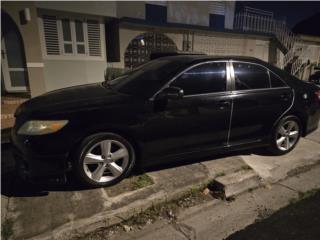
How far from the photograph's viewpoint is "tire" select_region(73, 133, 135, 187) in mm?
2783

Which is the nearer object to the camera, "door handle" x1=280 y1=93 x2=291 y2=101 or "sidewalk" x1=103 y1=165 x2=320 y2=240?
"sidewalk" x1=103 y1=165 x2=320 y2=240

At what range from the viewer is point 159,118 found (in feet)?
10.0

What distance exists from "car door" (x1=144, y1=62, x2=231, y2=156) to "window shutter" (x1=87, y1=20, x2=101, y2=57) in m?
7.11

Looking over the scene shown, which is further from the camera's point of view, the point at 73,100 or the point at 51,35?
the point at 51,35

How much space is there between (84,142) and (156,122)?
85 cm

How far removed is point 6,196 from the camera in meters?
Answer: 2.83

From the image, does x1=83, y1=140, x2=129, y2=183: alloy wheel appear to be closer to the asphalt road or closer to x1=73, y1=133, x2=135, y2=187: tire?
x1=73, y1=133, x2=135, y2=187: tire

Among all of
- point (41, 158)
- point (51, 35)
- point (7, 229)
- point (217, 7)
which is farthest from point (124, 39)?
point (7, 229)

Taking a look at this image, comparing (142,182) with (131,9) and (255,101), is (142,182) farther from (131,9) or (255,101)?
(131,9)

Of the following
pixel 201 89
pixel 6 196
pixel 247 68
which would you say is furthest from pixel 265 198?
pixel 6 196

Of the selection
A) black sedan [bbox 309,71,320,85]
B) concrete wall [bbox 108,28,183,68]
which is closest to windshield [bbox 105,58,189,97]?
concrete wall [bbox 108,28,183,68]

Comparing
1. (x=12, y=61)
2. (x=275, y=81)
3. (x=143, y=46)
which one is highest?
(x=143, y=46)

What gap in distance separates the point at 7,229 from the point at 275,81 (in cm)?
385

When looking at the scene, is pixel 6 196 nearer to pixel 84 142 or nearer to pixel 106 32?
pixel 84 142
